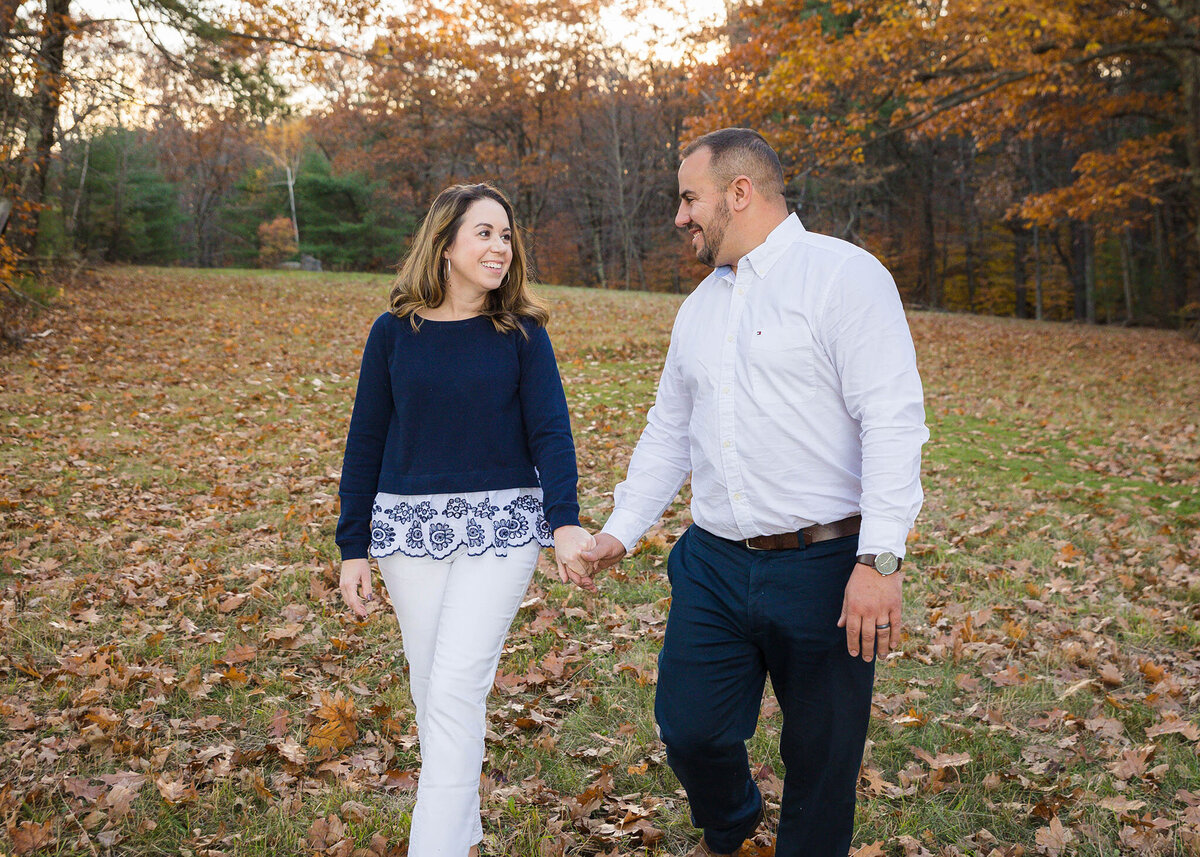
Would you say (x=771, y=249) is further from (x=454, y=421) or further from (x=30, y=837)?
(x=30, y=837)

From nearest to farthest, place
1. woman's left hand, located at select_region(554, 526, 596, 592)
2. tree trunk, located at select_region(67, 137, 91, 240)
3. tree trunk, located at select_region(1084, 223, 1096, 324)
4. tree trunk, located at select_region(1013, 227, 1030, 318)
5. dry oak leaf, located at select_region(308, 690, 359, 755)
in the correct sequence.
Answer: woman's left hand, located at select_region(554, 526, 596, 592)
dry oak leaf, located at select_region(308, 690, 359, 755)
tree trunk, located at select_region(67, 137, 91, 240)
tree trunk, located at select_region(1084, 223, 1096, 324)
tree trunk, located at select_region(1013, 227, 1030, 318)

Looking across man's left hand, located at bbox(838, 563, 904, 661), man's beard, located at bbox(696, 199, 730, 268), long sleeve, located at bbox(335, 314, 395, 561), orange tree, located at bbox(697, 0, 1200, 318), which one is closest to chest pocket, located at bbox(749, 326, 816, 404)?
man's beard, located at bbox(696, 199, 730, 268)

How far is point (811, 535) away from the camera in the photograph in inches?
109

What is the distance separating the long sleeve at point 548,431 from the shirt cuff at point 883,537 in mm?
947

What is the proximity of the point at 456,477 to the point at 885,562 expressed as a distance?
1375 millimetres

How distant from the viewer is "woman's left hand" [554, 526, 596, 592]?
300 centimetres

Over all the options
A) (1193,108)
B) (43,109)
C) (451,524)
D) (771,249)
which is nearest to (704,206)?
(771,249)

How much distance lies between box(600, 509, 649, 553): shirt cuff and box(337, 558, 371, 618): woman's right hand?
83 centimetres

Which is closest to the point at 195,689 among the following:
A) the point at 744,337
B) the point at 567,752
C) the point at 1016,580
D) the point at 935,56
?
the point at 567,752

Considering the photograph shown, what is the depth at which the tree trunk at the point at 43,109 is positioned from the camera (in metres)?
13.5

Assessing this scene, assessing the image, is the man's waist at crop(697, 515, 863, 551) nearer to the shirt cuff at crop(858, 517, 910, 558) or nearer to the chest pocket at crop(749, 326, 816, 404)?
the shirt cuff at crop(858, 517, 910, 558)

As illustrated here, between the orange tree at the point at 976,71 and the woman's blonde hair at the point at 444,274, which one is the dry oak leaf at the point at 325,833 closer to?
the woman's blonde hair at the point at 444,274

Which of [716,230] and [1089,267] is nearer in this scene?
[716,230]

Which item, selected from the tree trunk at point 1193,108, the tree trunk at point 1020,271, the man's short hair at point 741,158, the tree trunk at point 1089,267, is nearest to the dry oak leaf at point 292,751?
the man's short hair at point 741,158
